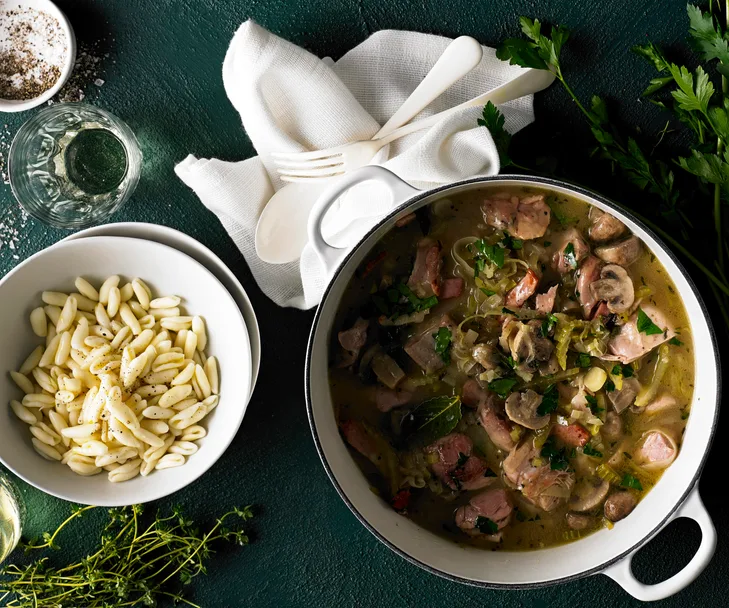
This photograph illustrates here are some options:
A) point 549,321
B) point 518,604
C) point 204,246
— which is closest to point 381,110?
point 204,246

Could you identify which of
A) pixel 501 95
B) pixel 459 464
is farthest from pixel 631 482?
pixel 501 95

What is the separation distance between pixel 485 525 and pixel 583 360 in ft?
1.97

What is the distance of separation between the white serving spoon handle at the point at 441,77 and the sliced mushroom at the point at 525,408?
936mm

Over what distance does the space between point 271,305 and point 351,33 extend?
96 centimetres

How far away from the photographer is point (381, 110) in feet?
8.03

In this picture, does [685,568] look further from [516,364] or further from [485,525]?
[516,364]

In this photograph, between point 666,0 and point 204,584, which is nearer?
point 666,0

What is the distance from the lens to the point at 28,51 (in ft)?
8.23

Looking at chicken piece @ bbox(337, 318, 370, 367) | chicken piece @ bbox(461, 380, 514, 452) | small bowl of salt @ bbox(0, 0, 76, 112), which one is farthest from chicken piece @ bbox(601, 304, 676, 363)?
small bowl of salt @ bbox(0, 0, 76, 112)

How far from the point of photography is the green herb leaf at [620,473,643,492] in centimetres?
231

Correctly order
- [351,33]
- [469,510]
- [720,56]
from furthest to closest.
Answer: [351,33] → [469,510] → [720,56]

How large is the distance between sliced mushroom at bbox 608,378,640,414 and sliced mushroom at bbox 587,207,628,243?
0.44 meters

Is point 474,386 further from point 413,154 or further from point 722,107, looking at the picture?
point 722,107

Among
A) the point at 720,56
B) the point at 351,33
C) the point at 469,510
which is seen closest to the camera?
the point at 720,56
